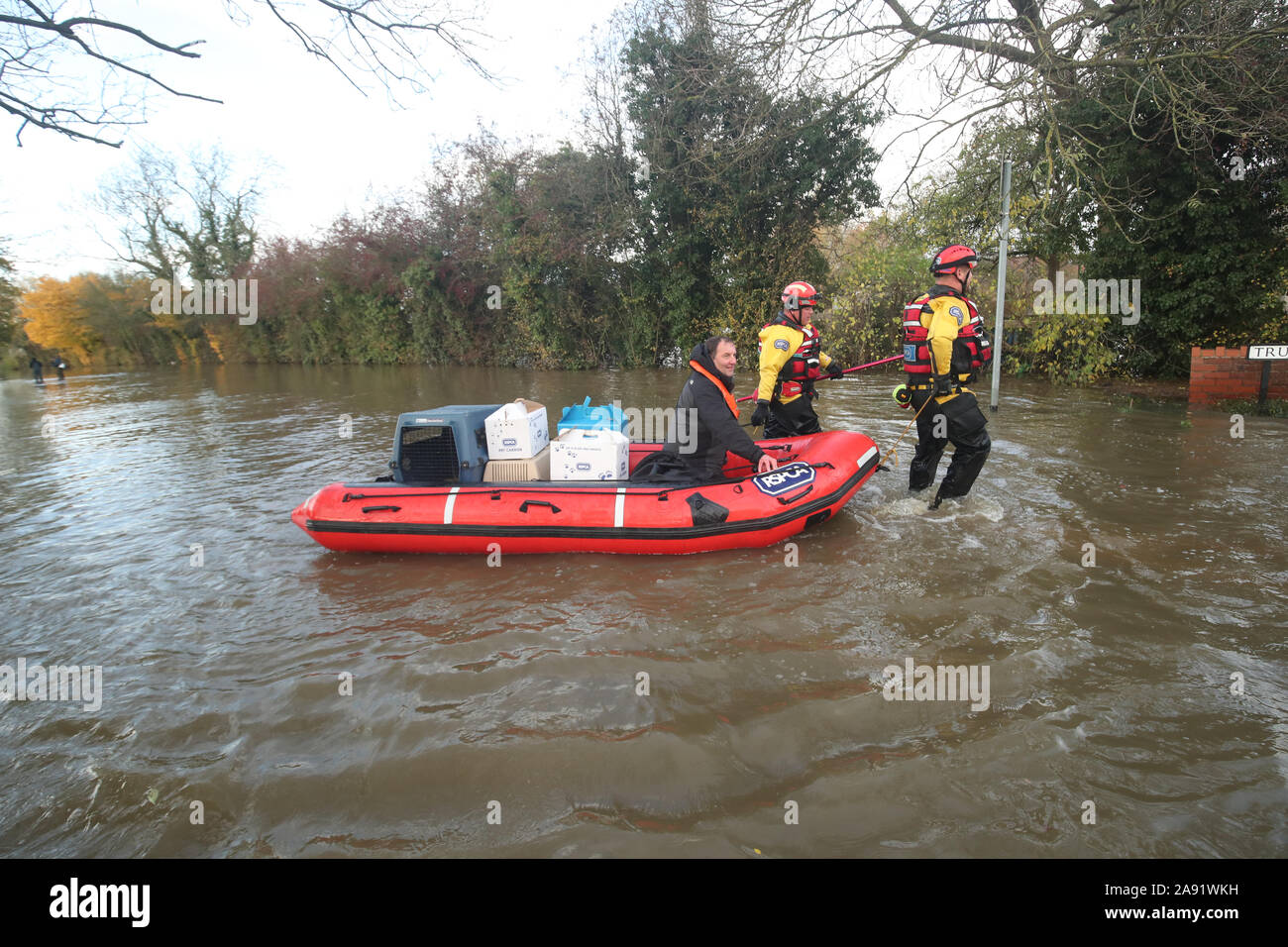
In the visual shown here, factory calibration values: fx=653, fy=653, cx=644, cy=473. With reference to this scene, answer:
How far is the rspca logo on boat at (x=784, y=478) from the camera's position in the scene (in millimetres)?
4586

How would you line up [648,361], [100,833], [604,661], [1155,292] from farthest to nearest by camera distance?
[648,361] → [1155,292] → [604,661] → [100,833]

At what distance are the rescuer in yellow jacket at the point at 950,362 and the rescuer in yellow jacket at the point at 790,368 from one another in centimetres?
79

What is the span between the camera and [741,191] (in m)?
14.4

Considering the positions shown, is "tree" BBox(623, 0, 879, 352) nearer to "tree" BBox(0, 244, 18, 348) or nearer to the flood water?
the flood water

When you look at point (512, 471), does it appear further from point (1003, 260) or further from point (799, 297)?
point (1003, 260)

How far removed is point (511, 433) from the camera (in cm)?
501

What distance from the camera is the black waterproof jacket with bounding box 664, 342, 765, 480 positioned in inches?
187

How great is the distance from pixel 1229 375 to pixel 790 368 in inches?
273

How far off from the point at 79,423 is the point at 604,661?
1320cm

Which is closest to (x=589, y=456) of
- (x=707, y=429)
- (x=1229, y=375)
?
(x=707, y=429)

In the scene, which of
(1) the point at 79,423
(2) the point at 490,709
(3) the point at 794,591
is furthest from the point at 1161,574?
(1) the point at 79,423

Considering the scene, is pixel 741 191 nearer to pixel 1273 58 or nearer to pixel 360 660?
pixel 1273 58

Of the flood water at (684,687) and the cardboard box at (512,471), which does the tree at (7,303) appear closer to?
the flood water at (684,687)

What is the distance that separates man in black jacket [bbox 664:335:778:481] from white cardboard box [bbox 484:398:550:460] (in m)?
1.13
